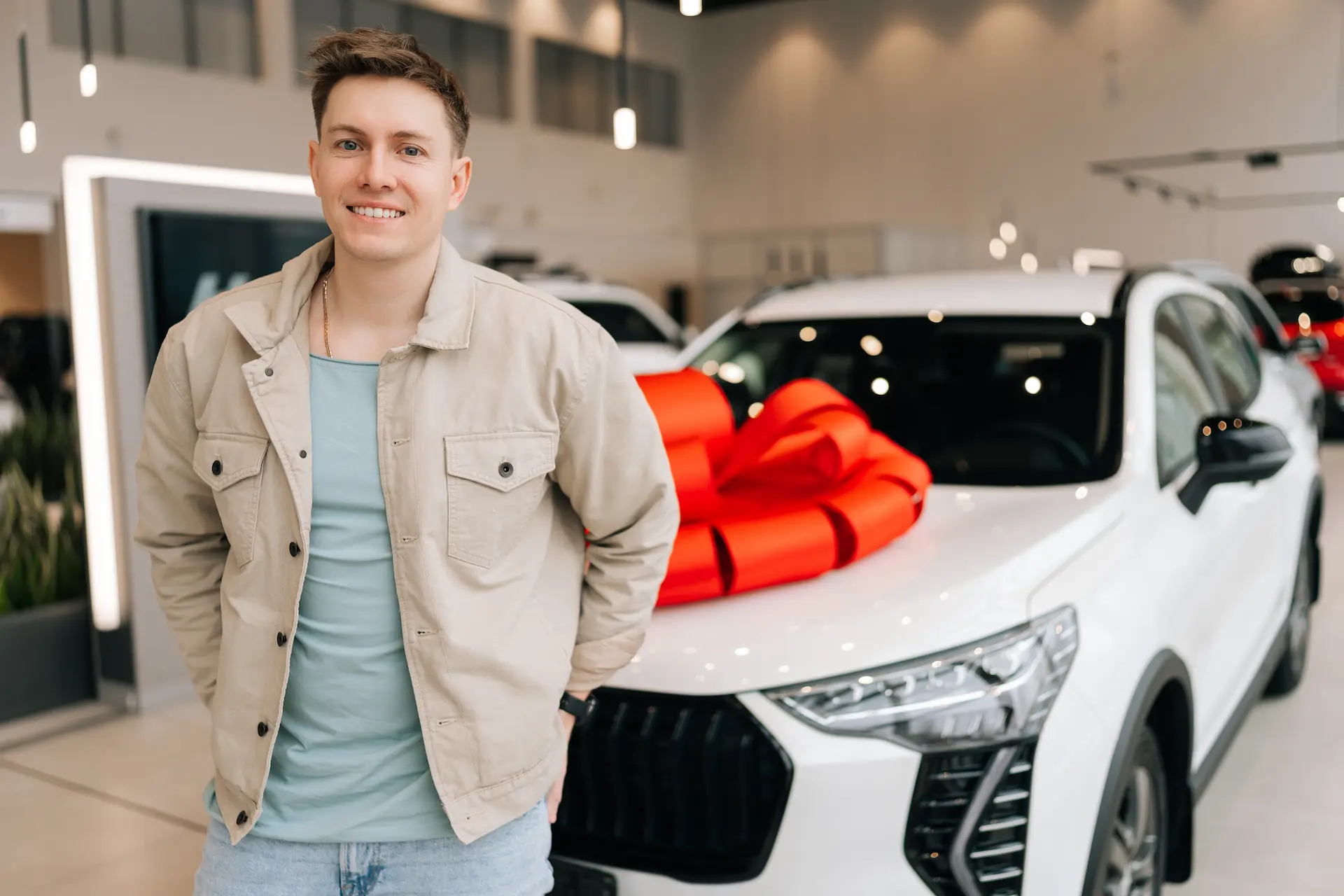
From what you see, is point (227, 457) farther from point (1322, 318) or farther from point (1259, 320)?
point (1322, 318)

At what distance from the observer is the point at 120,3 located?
13359mm

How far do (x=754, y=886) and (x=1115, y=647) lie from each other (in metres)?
0.79

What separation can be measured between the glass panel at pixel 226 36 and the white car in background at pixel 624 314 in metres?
6.60

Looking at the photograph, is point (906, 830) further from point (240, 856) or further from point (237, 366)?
point (237, 366)

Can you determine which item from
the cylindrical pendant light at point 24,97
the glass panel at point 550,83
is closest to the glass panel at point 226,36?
the glass panel at point 550,83

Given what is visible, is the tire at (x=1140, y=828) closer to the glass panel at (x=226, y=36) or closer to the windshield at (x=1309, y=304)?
the windshield at (x=1309, y=304)

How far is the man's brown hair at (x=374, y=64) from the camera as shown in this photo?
133 cm

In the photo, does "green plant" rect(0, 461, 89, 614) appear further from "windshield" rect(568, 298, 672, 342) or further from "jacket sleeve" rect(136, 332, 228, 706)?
"windshield" rect(568, 298, 672, 342)

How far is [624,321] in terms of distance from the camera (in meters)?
9.92

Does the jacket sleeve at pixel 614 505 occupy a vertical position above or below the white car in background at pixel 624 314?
below

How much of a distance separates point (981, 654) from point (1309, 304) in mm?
12119

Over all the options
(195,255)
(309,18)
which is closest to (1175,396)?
(195,255)

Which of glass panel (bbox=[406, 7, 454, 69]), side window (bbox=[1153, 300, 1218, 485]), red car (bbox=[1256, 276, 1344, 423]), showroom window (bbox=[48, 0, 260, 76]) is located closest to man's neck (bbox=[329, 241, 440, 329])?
side window (bbox=[1153, 300, 1218, 485])

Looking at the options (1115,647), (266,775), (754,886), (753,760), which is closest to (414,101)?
(266,775)
